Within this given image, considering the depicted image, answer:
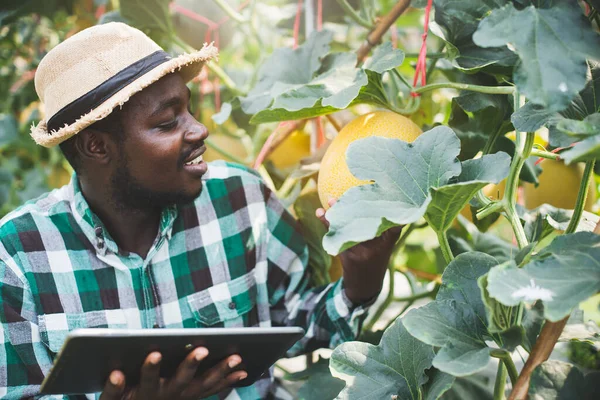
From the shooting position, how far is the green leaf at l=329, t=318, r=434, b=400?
2.55 ft

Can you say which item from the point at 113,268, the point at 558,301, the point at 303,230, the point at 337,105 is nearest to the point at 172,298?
the point at 113,268

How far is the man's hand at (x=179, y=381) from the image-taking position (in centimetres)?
85

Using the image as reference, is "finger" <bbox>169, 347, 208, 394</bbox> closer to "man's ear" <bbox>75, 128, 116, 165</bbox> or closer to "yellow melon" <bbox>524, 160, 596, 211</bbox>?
"man's ear" <bbox>75, 128, 116, 165</bbox>

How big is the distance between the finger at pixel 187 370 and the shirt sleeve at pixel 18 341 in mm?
311

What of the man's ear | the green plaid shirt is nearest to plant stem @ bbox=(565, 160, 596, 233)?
the green plaid shirt

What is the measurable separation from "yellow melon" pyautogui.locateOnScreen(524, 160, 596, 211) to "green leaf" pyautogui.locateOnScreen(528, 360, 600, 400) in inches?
27.1

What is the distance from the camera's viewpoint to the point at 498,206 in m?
A: 0.78

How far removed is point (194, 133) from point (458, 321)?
22.4 inches

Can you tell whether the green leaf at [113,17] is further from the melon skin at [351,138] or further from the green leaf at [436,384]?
the green leaf at [436,384]

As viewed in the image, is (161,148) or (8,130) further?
(8,130)

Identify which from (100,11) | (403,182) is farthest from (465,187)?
(100,11)

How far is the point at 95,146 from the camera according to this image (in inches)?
42.4

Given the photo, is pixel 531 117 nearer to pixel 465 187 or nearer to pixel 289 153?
pixel 465 187

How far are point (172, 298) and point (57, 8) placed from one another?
3.54 feet
